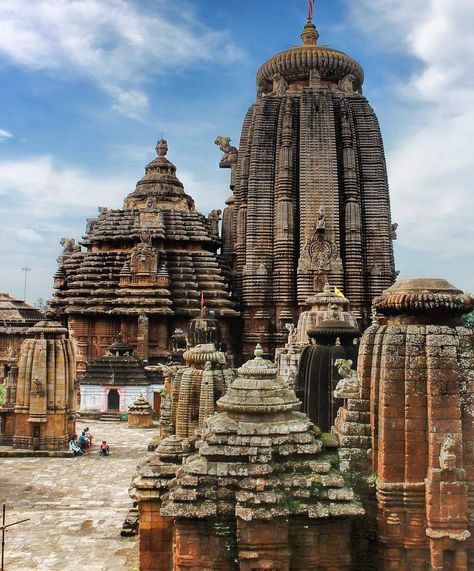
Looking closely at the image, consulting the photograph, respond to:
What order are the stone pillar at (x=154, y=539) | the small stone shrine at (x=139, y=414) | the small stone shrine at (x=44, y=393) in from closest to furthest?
the stone pillar at (x=154, y=539) → the small stone shrine at (x=44, y=393) → the small stone shrine at (x=139, y=414)

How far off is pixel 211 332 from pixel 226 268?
56.8 ft

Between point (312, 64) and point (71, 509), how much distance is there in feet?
A: 114

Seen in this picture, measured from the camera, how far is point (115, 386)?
110 ft

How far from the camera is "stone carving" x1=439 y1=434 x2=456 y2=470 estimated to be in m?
7.67

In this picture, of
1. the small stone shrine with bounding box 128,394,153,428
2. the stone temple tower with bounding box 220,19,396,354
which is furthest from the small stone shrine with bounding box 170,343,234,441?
the stone temple tower with bounding box 220,19,396,354

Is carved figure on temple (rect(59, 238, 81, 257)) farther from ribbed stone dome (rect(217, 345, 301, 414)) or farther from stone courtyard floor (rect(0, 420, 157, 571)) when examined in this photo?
ribbed stone dome (rect(217, 345, 301, 414))

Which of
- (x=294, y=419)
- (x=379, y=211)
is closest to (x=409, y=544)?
(x=294, y=419)

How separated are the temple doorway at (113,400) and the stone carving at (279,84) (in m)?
23.1

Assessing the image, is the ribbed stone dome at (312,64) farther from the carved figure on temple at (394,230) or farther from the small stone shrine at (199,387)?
the small stone shrine at (199,387)

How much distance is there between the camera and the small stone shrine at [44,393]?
24828 mm

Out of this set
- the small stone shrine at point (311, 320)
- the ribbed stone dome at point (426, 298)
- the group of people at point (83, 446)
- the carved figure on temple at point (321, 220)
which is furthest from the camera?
the carved figure on temple at point (321, 220)

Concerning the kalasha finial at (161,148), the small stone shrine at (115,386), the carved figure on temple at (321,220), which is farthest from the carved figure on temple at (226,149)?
the small stone shrine at (115,386)

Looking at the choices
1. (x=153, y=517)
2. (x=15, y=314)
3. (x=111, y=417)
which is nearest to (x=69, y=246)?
(x=15, y=314)

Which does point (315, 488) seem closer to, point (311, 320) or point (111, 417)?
point (311, 320)
